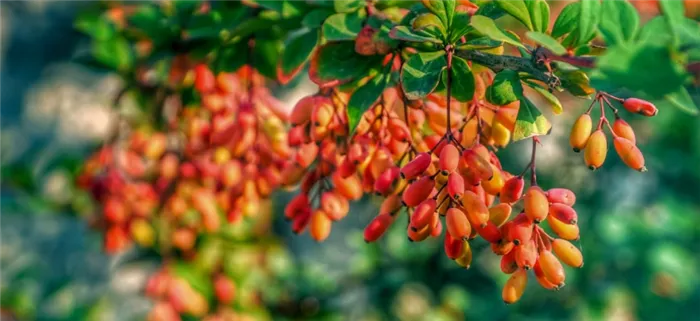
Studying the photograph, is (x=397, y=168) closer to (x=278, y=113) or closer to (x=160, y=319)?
(x=278, y=113)

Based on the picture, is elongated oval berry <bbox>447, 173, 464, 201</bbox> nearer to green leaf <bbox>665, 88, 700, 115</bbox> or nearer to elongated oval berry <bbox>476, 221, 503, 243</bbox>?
elongated oval berry <bbox>476, 221, 503, 243</bbox>

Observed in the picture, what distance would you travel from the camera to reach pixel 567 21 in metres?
0.75

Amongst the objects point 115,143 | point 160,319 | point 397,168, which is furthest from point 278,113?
point 160,319

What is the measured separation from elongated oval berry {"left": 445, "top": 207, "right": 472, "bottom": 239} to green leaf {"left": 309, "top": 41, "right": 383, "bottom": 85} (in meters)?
0.22

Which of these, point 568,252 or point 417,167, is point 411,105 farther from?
point 568,252

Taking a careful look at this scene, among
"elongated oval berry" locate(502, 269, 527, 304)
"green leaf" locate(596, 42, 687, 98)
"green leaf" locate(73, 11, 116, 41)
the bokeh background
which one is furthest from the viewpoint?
the bokeh background

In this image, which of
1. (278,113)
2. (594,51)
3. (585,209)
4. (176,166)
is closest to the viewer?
(594,51)

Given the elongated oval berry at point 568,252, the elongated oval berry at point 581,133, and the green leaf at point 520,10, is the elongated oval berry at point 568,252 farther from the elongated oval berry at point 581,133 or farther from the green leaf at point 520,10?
the green leaf at point 520,10

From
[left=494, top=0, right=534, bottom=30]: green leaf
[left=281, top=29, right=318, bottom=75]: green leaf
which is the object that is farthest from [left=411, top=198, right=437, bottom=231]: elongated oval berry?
[left=281, top=29, right=318, bottom=75]: green leaf

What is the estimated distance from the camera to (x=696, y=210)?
2.34m

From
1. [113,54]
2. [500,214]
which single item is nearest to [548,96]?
[500,214]

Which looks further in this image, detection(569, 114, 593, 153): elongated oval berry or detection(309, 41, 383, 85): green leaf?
detection(309, 41, 383, 85): green leaf

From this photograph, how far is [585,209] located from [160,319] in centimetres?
138

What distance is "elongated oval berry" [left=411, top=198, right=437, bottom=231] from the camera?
2.48ft
